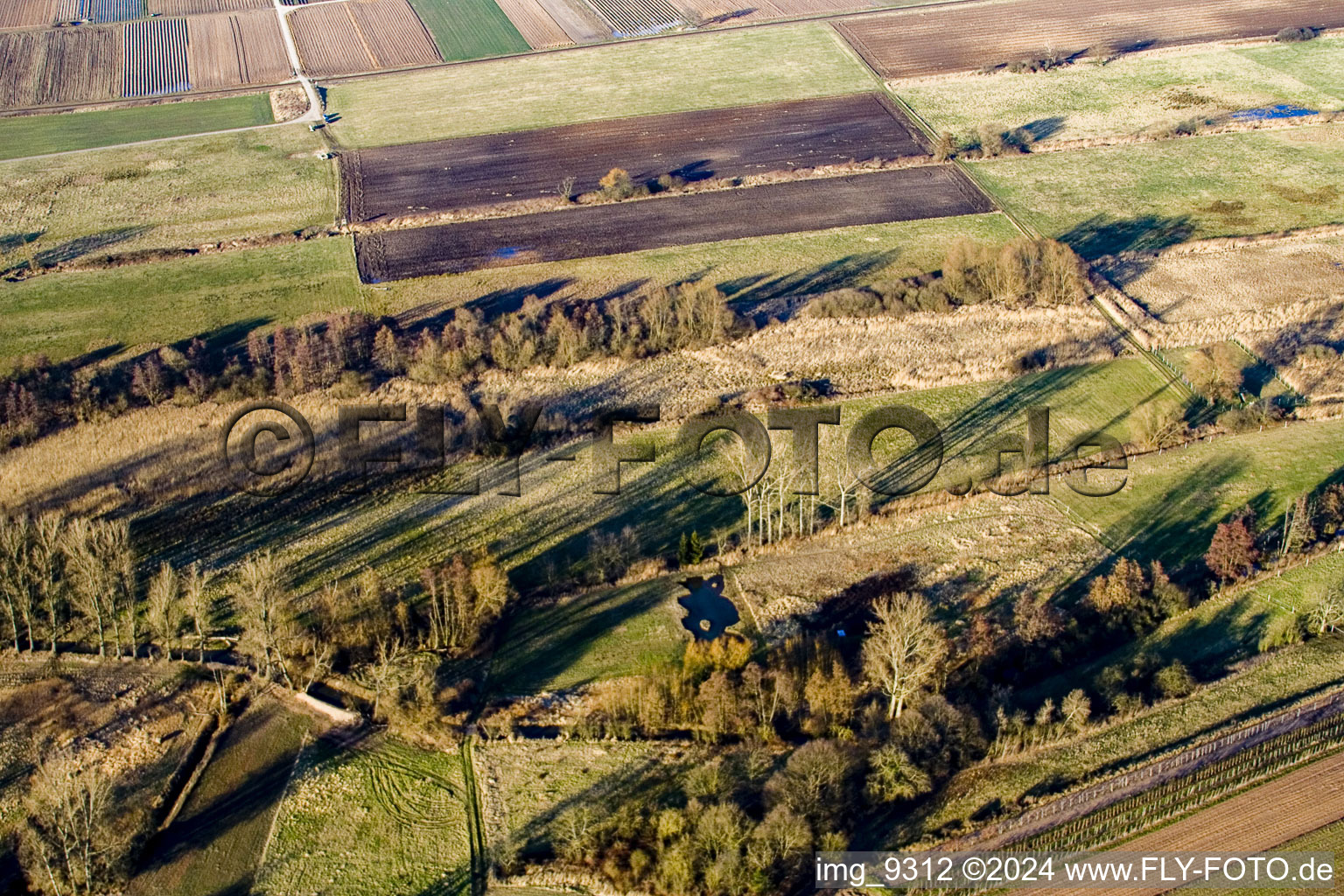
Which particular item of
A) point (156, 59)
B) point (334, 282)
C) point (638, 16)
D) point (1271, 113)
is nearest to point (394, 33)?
point (156, 59)

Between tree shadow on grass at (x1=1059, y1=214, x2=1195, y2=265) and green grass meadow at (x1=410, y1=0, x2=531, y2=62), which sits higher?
green grass meadow at (x1=410, y1=0, x2=531, y2=62)

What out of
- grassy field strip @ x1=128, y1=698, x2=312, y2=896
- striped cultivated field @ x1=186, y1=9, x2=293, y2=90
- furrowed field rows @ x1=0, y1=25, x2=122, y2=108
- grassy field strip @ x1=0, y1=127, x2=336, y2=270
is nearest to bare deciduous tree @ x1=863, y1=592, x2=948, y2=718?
grassy field strip @ x1=128, y1=698, x2=312, y2=896

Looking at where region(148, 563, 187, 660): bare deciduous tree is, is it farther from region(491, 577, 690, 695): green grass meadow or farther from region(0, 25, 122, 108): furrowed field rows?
region(0, 25, 122, 108): furrowed field rows

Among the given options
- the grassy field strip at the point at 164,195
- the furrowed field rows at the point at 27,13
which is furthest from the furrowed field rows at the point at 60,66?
the grassy field strip at the point at 164,195

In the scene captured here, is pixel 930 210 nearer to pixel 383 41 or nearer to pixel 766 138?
pixel 766 138

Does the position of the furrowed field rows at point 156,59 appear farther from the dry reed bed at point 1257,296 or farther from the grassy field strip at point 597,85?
the dry reed bed at point 1257,296

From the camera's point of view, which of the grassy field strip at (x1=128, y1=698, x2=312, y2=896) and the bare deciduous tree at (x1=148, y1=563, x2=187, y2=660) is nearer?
the grassy field strip at (x1=128, y1=698, x2=312, y2=896)

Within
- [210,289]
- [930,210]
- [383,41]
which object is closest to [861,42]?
[930,210]
